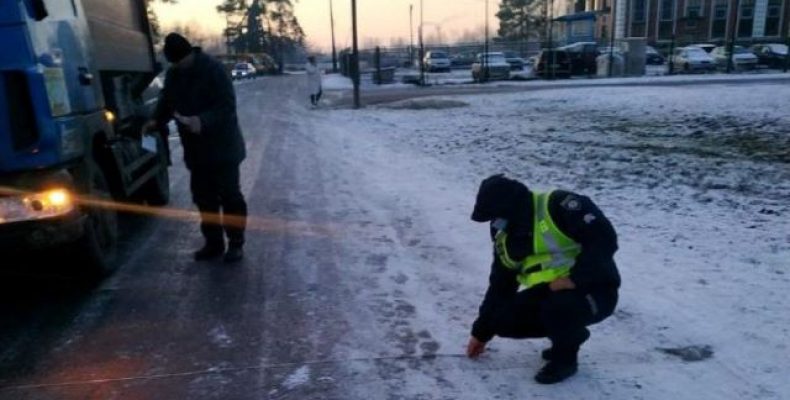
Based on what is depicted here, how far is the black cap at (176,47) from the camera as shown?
500cm

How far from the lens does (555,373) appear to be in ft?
10.8

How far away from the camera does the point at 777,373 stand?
10.8ft

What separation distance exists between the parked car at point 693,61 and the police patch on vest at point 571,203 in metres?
33.6

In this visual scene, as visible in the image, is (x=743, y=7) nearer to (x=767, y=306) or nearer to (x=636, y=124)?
(x=636, y=124)

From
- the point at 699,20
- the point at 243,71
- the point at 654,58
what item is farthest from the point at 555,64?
the point at 699,20

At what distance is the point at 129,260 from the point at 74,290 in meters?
0.73

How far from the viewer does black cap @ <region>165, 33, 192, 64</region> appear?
16.4 feet

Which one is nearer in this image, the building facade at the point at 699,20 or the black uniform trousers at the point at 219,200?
the black uniform trousers at the point at 219,200

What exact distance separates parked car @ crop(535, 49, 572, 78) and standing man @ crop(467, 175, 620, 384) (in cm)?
3020

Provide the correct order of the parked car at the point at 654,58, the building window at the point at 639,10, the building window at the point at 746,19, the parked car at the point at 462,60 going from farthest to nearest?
the building window at the point at 639,10, the building window at the point at 746,19, the parked car at the point at 462,60, the parked car at the point at 654,58

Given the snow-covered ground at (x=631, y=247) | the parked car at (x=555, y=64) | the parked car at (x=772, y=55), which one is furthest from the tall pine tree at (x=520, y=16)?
the snow-covered ground at (x=631, y=247)

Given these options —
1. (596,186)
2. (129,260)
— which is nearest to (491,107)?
(596,186)

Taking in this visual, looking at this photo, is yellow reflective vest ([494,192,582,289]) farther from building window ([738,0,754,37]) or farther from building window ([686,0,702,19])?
building window ([686,0,702,19])

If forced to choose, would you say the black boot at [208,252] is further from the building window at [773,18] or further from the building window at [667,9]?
the building window at [773,18]
